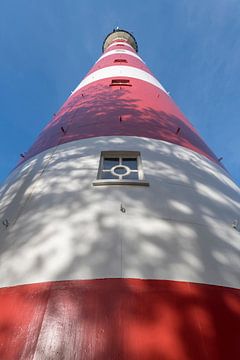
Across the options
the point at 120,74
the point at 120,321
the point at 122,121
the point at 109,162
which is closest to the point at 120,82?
the point at 120,74

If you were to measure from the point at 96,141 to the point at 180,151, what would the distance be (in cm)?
152

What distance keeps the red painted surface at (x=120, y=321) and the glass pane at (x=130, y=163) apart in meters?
2.36

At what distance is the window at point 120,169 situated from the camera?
4498 mm

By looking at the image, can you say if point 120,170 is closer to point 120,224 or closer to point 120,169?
point 120,169

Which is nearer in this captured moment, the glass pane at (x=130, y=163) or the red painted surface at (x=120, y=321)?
the red painted surface at (x=120, y=321)

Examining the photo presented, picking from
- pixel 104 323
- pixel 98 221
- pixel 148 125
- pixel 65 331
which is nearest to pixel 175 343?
pixel 104 323

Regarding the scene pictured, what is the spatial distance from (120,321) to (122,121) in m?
4.31

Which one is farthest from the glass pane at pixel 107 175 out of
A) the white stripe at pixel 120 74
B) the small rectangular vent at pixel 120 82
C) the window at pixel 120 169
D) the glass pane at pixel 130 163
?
the white stripe at pixel 120 74

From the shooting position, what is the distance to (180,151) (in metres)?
5.78

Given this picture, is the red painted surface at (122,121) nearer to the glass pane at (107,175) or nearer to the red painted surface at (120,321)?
the glass pane at (107,175)

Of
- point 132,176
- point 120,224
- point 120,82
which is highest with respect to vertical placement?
point 120,82

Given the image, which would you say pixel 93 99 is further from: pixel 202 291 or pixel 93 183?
pixel 202 291

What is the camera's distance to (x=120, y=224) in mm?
3791

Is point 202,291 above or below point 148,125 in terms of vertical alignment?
below
